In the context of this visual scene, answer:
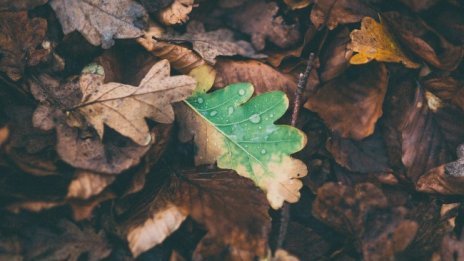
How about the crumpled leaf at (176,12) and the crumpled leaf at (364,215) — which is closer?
the crumpled leaf at (364,215)

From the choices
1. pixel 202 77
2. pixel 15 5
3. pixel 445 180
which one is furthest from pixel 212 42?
pixel 445 180

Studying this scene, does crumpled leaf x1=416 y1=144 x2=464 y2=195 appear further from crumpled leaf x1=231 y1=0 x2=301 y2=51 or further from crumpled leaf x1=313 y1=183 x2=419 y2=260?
crumpled leaf x1=231 y1=0 x2=301 y2=51

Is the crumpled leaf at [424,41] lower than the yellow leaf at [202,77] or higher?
higher

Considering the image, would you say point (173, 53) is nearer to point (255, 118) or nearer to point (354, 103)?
point (255, 118)

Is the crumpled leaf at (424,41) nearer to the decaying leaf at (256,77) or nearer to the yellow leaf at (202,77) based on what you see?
the decaying leaf at (256,77)

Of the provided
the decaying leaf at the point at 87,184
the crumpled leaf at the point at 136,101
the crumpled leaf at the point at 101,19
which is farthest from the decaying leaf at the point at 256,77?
the decaying leaf at the point at 87,184

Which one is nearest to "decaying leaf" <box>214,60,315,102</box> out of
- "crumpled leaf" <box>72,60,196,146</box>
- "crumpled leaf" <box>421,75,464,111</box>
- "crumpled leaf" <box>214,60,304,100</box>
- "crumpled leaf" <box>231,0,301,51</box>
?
"crumpled leaf" <box>214,60,304,100</box>

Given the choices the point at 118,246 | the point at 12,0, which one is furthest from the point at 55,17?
the point at 118,246
